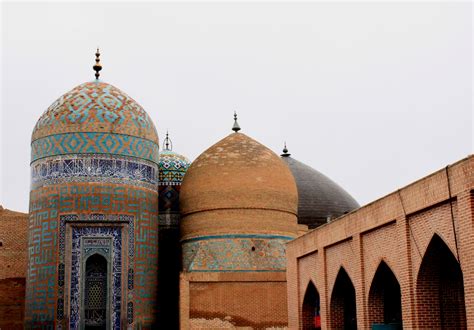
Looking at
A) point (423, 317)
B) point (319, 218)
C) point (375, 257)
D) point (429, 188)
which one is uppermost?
point (319, 218)

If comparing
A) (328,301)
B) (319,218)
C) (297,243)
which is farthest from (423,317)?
(319,218)

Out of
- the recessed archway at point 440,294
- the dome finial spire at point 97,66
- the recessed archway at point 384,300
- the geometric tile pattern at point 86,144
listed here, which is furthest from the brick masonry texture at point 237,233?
the recessed archway at point 440,294

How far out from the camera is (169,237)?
81.0 feet

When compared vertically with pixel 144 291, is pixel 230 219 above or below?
above

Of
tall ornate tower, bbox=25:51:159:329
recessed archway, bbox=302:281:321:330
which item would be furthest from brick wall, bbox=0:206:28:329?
recessed archway, bbox=302:281:321:330

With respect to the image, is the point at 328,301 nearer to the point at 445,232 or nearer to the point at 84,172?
the point at 445,232

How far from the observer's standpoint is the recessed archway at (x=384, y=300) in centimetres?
1259

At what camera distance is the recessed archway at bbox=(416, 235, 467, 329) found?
1088 cm

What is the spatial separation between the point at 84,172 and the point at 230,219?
4438 mm

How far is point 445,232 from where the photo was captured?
10102 millimetres

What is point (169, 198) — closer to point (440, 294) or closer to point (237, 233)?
point (237, 233)

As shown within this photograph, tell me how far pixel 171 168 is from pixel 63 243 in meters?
6.62

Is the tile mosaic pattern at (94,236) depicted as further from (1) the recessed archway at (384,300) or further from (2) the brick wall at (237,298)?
(1) the recessed archway at (384,300)

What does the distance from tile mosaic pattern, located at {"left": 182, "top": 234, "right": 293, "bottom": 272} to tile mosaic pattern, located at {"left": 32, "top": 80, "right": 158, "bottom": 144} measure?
146 inches
